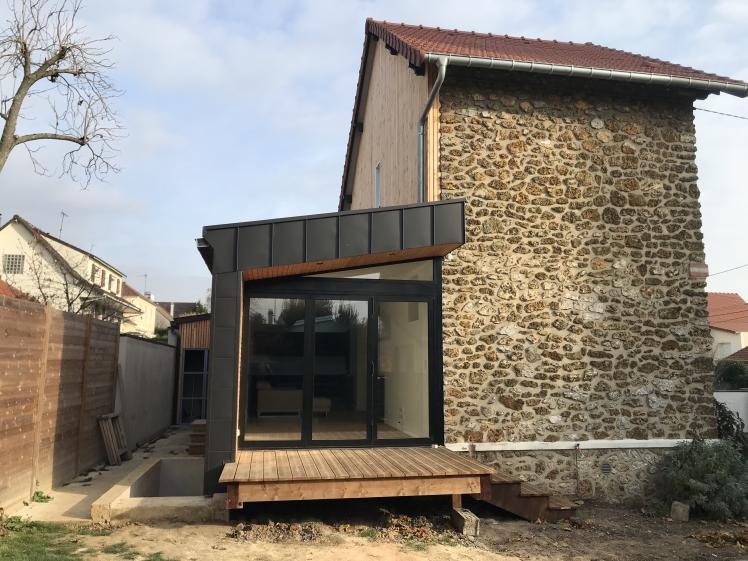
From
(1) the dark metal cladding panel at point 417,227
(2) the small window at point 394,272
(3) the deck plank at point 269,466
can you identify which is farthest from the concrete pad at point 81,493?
(1) the dark metal cladding panel at point 417,227

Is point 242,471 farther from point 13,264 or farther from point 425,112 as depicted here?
point 13,264

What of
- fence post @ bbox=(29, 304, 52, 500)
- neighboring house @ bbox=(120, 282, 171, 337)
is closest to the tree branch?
fence post @ bbox=(29, 304, 52, 500)

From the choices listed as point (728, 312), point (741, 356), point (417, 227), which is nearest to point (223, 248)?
point (417, 227)

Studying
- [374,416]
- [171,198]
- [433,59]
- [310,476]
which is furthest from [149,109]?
[310,476]

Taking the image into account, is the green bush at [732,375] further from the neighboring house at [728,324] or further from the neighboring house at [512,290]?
the neighboring house at [512,290]

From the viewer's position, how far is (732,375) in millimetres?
23047

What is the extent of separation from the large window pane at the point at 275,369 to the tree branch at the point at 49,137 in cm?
626

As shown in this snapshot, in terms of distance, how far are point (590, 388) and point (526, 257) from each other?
1.95 m

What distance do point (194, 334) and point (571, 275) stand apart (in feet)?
37.8

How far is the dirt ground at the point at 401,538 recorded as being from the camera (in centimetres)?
497

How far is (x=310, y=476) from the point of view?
564 centimetres

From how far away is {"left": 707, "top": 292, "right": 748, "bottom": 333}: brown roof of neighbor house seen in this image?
31.3 meters

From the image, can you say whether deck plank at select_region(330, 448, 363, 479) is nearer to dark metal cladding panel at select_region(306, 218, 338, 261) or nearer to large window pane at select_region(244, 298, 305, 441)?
large window pane at select_region(244, 298, 305, 441)

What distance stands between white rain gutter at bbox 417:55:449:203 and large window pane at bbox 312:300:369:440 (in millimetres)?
1809
